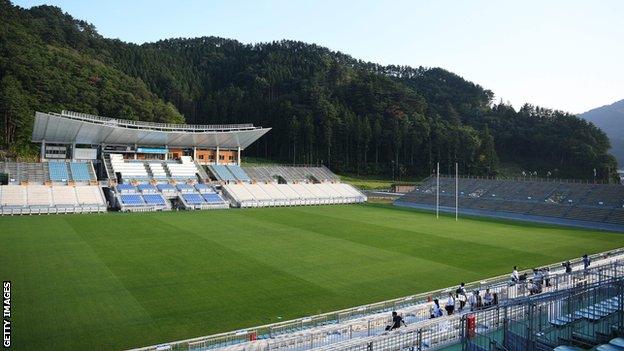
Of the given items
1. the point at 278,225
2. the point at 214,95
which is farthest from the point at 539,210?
the point at 214,95

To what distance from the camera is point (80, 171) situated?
39.4 metres

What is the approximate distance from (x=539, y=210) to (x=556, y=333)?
3106 cm

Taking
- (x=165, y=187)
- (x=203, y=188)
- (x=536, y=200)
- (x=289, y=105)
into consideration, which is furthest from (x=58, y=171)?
(x=289, y=105)

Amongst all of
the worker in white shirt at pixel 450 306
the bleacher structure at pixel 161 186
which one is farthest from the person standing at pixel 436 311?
the bleacher structure at pixel 161 186

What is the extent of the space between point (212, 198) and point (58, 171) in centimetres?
1306

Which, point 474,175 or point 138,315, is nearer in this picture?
point 138,315

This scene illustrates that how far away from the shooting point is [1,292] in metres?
13.1

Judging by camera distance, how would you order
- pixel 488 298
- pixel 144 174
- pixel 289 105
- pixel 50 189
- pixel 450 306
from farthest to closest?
pixel 289 105
pixel 144 174
pixel 50 189
pixel 488 298
pixel 450 306

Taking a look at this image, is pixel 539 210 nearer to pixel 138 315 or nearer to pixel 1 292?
pixel 138 315

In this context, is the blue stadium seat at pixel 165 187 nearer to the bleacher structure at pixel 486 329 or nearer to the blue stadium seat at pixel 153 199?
the blue stadium seat at pixel 153 199

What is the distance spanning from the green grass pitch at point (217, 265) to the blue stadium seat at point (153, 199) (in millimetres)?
5288

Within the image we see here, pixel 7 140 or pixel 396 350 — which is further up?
pixel 7 140

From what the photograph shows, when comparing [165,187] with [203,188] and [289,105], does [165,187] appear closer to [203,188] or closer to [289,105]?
[203,188]

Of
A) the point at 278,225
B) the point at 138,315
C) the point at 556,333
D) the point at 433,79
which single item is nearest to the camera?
the point at 556,333
